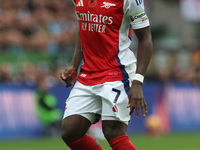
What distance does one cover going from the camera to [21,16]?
674 inches

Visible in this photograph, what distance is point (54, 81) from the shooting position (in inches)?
635

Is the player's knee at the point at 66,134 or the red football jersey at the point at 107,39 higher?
the red football jersey at the point at 107,39

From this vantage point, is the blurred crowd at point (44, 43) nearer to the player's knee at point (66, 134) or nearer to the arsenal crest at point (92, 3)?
the arsenal crest at point (92, 3)

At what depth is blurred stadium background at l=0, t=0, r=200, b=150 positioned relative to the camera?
13945mm

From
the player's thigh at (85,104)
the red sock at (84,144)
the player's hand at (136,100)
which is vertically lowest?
the red sock at (84,144)

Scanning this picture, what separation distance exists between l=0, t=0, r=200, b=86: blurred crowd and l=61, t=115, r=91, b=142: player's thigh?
8.32 m

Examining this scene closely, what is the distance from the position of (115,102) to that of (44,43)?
1160 centimetres

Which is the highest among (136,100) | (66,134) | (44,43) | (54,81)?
(136,100)

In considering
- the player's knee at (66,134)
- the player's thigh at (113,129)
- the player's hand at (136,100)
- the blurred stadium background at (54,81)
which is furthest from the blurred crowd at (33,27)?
the player's hand at (136,100)

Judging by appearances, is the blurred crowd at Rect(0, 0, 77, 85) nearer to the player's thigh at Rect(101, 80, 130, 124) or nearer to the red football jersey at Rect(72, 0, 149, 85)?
the red football jersey at Rect(72, 0, 149, 85)

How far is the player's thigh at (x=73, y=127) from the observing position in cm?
556

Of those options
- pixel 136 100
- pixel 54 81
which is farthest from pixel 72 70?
pixel 54 81

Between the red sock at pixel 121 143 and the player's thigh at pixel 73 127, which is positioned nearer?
the red sock at pixel 121 143

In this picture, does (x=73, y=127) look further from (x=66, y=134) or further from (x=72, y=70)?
(x=72, y=70)
